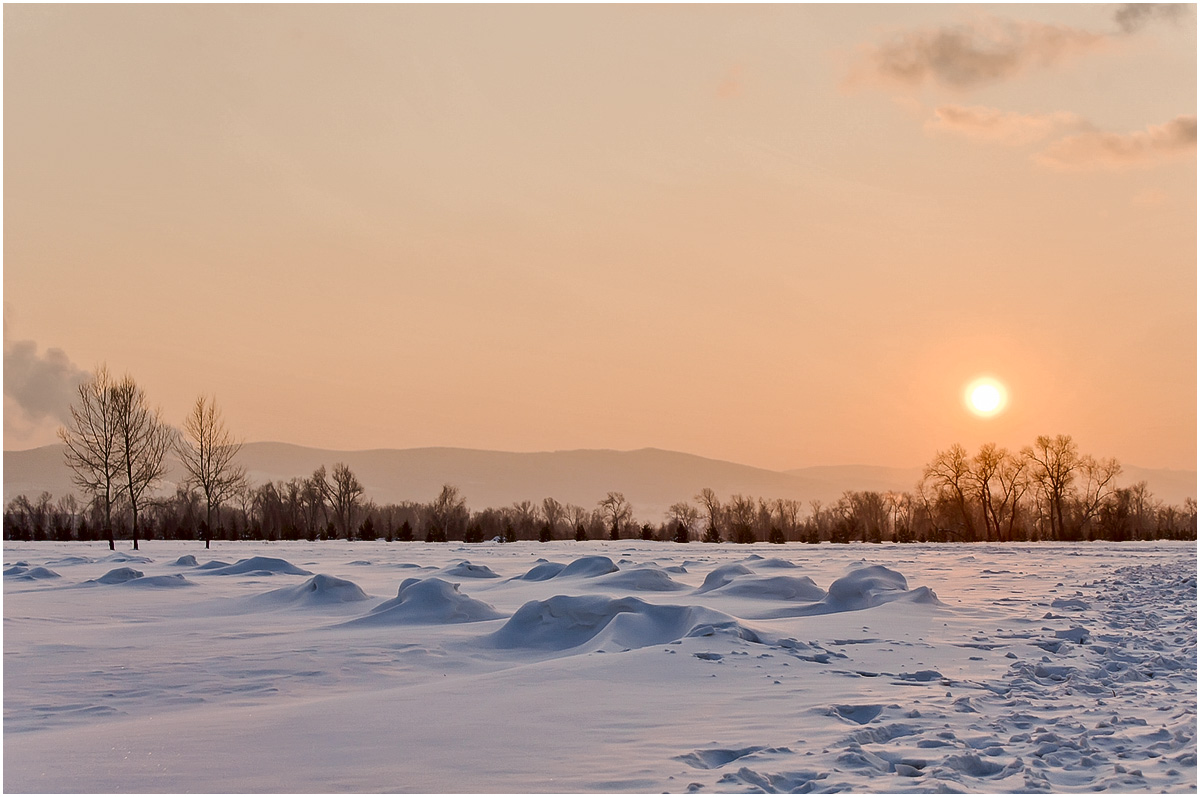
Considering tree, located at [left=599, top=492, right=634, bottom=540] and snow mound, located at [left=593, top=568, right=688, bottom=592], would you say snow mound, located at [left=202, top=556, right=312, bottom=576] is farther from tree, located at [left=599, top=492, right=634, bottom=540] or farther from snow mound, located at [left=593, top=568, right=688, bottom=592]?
tree, located at [left=599, top=492, right=634, bottom=540]

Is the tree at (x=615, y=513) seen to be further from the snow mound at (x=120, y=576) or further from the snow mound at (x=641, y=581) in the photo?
the snow mound at (x=120, y=576)

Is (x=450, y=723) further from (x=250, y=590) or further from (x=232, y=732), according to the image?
(x=250, y=590)

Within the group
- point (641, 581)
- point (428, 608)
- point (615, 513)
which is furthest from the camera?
point (615, 513)

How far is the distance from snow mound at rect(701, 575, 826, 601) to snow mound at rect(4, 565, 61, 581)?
1208 centimetres

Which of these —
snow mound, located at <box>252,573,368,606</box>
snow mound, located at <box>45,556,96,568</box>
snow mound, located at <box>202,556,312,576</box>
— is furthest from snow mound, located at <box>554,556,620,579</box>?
snow mound, located at <box>45,556,96,568</box>

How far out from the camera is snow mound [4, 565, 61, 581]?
1709 centimetres

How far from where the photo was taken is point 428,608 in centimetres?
1165

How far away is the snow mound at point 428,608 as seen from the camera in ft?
37.1

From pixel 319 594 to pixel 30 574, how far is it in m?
7.58

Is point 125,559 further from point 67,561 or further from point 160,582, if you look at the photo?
point 160,582

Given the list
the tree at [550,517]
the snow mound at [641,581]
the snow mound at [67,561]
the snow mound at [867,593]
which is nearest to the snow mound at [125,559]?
the snow mound at [67,561]

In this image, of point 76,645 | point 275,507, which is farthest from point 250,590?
point 275,507

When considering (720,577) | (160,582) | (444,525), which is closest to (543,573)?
(720,577)

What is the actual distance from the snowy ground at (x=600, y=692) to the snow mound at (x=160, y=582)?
1.62 metres
